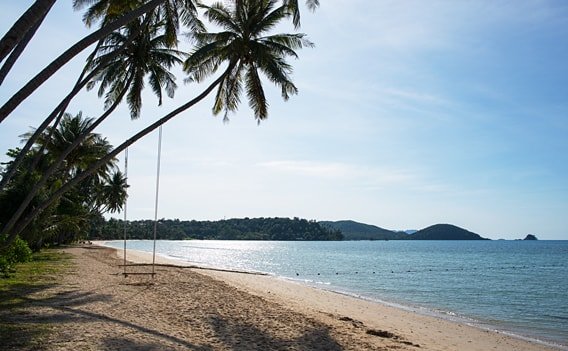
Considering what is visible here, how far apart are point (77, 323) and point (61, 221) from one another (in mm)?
20299

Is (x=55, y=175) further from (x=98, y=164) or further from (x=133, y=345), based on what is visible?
(x=133, y=345)

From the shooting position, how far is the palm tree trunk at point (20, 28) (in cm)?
546

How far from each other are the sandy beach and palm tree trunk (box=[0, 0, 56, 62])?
4372mm

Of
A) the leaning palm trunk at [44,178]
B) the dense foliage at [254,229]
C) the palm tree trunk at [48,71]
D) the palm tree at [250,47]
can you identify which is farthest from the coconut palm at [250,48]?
the dense foliage at [254,229]

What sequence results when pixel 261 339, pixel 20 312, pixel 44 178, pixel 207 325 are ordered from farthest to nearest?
pixel 44 178 → pixel 207 325 → pixel 20 312 → pixel 261 339

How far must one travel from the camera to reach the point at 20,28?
5602mm

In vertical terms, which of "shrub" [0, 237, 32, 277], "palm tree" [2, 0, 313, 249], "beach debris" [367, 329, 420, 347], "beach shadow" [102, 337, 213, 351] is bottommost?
"beach debris" [367, 329, 420, 347]

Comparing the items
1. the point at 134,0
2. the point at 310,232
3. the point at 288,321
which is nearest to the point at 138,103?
the point at 134,0

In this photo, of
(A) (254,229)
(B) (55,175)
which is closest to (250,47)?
(B) (55,175)

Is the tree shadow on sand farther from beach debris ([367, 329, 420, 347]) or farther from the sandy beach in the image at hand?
beach debris ([367, 329, 420, 347])

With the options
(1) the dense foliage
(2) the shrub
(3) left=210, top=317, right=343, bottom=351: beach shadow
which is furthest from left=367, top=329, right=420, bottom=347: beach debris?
(1) the dense foliage

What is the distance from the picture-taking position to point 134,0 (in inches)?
524

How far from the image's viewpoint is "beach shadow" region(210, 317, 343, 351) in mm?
8266

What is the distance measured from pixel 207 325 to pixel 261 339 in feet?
5.05
